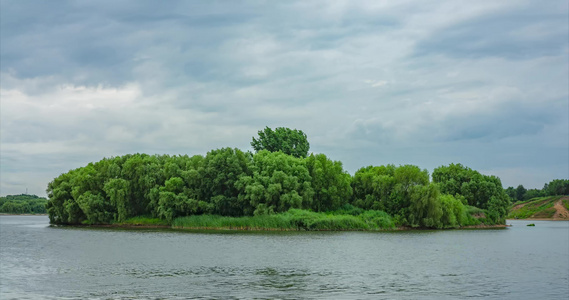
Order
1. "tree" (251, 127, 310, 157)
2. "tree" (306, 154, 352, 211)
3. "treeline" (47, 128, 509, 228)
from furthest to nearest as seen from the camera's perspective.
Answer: "tree" (251, 127, 310, 157) → "tree" (306, 154, 352, 211) → "treeline" (47, 128, 509, 228)

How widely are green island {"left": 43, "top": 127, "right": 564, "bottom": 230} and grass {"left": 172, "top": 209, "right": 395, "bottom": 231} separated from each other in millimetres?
176

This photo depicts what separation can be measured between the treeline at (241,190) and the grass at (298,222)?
311 cm

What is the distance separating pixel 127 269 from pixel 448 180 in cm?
10492

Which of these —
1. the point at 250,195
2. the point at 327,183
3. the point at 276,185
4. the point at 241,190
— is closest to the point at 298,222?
the point at 276,185

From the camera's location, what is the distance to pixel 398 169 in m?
101

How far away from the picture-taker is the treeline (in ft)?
315

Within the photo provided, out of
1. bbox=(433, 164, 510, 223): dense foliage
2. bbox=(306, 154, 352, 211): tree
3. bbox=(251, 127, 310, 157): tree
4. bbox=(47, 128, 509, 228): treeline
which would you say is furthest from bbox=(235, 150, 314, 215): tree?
bbox=(433, 164, 510, 223): dense foliage

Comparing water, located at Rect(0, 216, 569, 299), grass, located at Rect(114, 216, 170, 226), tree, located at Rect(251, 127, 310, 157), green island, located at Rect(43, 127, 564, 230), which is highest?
tree, located at Rect(251, 127, 310, 157)

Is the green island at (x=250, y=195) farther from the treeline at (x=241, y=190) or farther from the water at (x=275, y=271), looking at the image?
the water at (x=275, y=271)

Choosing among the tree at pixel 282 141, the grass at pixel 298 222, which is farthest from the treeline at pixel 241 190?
the tree at pixel 282 141

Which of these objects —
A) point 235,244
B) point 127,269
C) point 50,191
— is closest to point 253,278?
point 127,269

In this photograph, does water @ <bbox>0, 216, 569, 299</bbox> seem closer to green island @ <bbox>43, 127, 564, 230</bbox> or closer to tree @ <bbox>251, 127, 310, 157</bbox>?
green island @ <bbox>43, 127, 564, 230</bbox>

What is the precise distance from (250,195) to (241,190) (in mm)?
5615

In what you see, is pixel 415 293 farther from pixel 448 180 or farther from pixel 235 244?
pixel 448 180
